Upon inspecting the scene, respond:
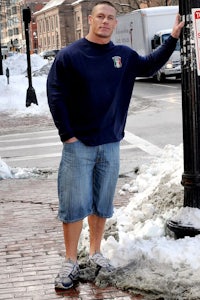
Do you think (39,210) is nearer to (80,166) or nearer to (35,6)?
(80,166)

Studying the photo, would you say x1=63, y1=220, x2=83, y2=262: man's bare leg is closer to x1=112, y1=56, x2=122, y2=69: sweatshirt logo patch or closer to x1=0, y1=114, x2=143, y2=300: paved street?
x1=0, y1=114, x2=143, y2=300: paved street

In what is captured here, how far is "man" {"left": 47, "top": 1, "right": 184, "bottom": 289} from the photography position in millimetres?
4277

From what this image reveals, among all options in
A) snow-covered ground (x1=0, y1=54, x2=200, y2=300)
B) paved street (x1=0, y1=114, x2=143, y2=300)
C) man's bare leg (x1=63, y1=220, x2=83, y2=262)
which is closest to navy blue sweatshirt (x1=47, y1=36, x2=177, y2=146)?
man's bare leg (x1=63, y1=220, x2=83, y2=262)

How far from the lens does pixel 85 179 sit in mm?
4445

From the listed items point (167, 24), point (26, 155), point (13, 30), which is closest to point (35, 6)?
point (13, 30)

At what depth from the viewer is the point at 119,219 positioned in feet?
18.4

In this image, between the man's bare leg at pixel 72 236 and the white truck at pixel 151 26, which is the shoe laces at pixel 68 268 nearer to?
the man's bare leg at pixel 72 236

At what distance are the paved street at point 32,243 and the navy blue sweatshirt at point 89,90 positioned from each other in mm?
1076

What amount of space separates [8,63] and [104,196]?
2081 inches

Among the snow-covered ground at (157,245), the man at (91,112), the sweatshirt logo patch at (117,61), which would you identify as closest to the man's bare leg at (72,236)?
the man at (91,112)

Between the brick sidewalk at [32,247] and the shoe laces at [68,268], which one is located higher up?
the shoe laces at [68,268]

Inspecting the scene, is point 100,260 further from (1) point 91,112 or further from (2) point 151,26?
(2) point 151,26

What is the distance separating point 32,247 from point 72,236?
104 cm

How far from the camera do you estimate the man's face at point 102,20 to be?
433 cm
